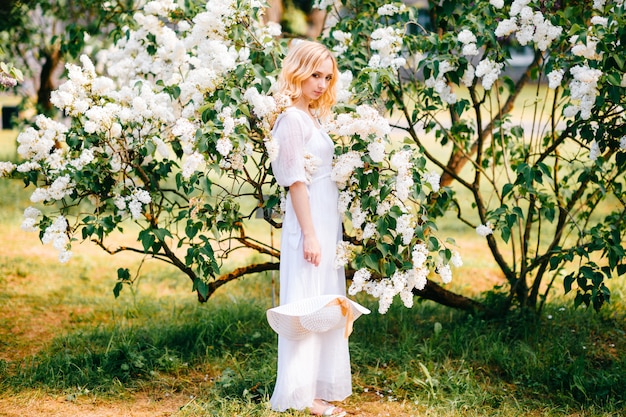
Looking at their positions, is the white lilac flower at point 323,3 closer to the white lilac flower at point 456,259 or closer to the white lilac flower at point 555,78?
the white lilac flower at point 555,78

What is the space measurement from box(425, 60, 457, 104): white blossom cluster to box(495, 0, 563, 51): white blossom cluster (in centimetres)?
30

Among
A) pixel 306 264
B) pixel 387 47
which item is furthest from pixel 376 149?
pixel 387 47

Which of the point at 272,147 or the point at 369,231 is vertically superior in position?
the point at 272,147

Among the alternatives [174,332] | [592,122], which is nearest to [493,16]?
[592,122]

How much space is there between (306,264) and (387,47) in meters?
1.31

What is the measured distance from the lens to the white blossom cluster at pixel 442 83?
3.85 metres

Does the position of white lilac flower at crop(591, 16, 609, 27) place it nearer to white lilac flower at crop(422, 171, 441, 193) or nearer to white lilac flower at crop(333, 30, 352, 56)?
white lilac flower at crop(422, 171, 441, 193)

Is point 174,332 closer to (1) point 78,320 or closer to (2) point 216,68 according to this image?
(1) point 78,320

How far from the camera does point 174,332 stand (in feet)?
14.8

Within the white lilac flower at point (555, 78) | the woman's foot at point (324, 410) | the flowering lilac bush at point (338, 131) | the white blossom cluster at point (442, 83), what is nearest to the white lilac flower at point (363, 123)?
the flowering lilac bush at point (338, 131)

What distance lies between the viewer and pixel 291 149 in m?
3.25

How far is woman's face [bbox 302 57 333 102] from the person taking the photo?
3291 mm

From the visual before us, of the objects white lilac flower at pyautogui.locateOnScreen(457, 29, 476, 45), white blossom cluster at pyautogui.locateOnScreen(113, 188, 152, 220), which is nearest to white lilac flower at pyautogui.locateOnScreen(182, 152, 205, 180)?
white blossom cluster at pyautogui.locateOnScreen(113, 188, 152, 220)

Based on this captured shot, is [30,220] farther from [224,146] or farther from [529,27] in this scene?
[529,27]
